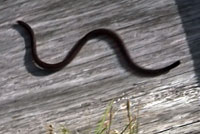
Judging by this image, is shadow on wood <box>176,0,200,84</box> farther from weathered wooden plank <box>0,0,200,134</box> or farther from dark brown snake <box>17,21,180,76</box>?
dark brown snake <box>17,21,180,76</box>

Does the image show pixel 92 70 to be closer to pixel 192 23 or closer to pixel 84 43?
pixel 84 43

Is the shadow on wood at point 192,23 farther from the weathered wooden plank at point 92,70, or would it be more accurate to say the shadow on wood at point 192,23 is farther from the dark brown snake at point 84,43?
the dark brown snake at point 84,43

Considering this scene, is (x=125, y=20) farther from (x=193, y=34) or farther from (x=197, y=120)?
(x=197, y=120)

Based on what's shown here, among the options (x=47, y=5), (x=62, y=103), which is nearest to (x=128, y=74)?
(x=62, y=103)

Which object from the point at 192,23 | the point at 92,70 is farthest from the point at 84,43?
the point at 192,23

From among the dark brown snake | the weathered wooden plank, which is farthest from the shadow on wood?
the dark brown snake

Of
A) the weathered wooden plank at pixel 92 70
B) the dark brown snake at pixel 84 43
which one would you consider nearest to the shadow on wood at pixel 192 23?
the weathered wooden plank at pixel 92 70
